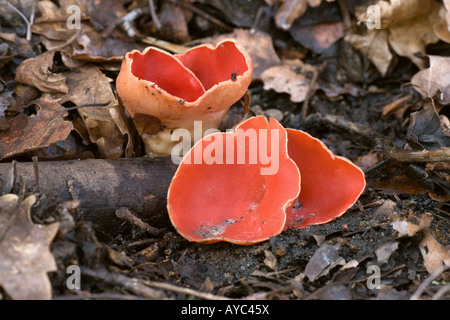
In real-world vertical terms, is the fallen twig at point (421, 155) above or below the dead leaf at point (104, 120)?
below

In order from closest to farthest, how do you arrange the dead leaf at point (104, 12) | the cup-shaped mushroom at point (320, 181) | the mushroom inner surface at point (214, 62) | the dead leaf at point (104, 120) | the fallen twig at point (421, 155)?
the cup-shaped mushroom at point (320, 181) → the fallen twig at point (421, 155) → the mushroom inner surface at point (214, 62) → the dead leaf at point (104, 120) → the dead leaf at point (104, 12)

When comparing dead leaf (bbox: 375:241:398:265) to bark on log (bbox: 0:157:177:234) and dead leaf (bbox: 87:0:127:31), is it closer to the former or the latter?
bark on log (bbox: 0:157:177:234)

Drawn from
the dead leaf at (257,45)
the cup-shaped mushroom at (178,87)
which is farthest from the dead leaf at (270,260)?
the dead leaf at (257,45)

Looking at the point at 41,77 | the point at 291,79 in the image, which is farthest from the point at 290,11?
the point at 41,77

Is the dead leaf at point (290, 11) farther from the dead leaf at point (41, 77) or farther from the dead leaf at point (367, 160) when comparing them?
the dead leaf at point (41, 77)

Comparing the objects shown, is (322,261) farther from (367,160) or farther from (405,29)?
(405,29)
